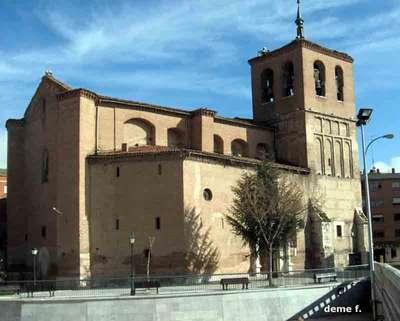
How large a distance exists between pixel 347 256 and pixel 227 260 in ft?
44.1

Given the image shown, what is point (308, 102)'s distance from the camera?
4653cm

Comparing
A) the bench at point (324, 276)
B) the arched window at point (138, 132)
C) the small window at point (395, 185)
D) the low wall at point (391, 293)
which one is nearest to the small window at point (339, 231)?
the bench at point (324, 276)

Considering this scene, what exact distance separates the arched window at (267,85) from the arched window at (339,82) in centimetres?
542

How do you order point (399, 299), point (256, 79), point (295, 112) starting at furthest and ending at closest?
point (256, 79), point (295, 112), point (399, 299)

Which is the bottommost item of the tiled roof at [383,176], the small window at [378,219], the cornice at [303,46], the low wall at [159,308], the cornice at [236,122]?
the low wall at [159,308]

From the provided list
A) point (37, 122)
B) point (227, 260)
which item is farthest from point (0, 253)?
point (227, 260)

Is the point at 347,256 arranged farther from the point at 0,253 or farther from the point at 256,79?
the point at 0,253

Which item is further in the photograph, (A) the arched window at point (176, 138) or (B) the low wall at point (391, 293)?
(A) the arched window at point (176, 138)

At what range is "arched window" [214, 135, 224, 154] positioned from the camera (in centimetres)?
4316

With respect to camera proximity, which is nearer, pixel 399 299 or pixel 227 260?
pixel 399 299

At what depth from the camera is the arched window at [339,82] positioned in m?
49.8

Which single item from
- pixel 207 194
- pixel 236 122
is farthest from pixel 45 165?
pixel 236 122

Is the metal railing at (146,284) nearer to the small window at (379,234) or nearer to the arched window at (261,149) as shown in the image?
the arched window at (261,149)

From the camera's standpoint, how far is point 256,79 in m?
50.7
